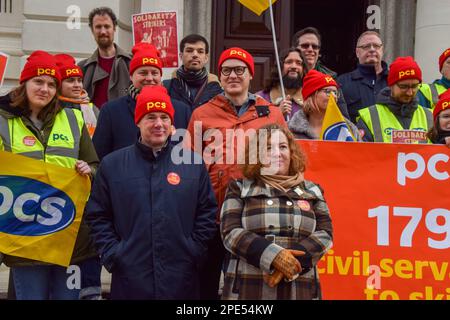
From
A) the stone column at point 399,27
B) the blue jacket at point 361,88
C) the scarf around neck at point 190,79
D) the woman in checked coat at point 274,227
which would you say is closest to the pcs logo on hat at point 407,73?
the blue jacket at point 361,88

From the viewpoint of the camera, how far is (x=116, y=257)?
480cm

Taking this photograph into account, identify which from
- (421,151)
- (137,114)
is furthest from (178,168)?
(421,151)

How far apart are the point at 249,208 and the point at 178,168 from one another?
1.99ft

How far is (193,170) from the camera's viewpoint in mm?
4980

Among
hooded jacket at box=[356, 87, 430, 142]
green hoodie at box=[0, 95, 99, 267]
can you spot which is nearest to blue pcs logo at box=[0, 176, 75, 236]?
green hoodie at box=[0, 95, 99, 267]

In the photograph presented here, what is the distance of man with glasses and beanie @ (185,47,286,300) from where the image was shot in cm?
525

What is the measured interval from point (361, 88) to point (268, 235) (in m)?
3.05

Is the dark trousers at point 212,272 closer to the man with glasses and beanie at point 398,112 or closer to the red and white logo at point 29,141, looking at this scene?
the red and white logo at point 29,141

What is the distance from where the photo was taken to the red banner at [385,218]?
543 cm

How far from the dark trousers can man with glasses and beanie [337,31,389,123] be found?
7.99 feet

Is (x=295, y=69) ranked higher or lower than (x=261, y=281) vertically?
higher

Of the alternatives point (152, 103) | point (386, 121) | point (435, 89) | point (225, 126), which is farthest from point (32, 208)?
point (435, 89)

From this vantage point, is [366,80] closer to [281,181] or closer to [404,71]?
[404,71]

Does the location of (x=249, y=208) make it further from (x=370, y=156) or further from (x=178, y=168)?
(x=370, y=156)
